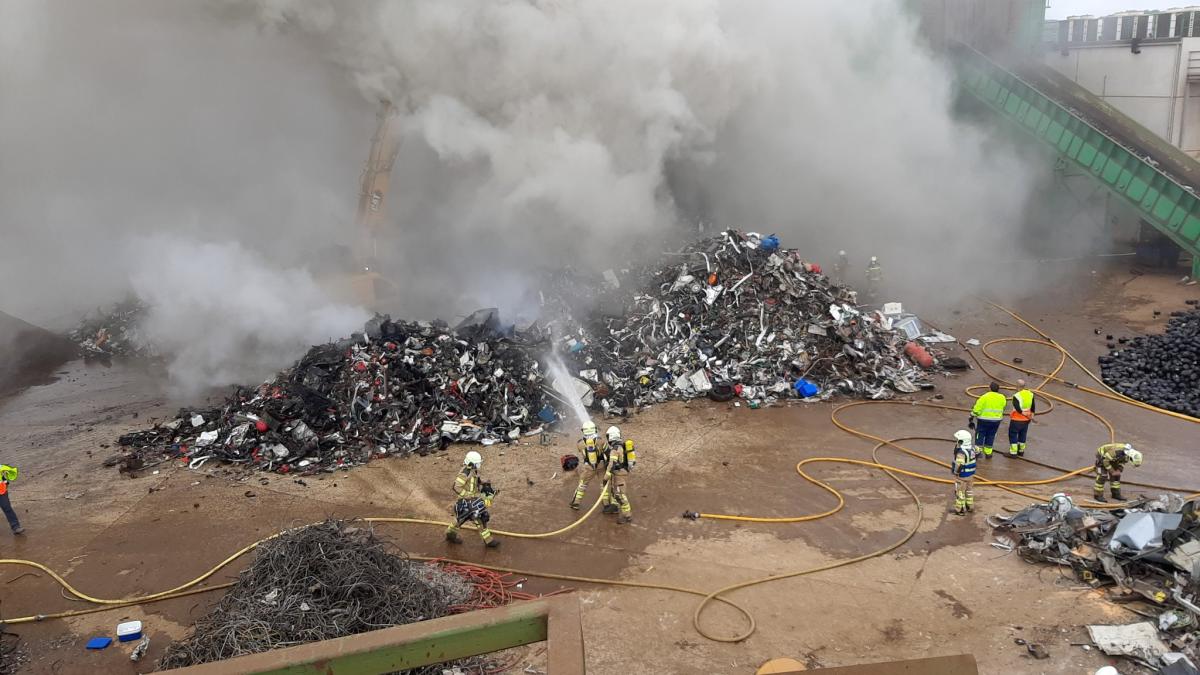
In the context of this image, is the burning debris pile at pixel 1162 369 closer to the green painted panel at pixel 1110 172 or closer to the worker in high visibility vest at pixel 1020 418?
the worker in high visibility vest at pixel 1020 418

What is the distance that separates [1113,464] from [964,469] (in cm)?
177

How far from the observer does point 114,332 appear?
16.8m

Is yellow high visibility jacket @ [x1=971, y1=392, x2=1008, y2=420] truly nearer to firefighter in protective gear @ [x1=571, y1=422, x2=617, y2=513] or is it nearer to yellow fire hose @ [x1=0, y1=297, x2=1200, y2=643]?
yellow fire hose @ [x1=0, y1=297, x2=1200, y2=643]

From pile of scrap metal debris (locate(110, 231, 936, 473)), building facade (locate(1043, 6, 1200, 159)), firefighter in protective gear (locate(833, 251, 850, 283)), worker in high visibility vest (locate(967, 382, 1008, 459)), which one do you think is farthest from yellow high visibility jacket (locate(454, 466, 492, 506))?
building facade (locate(1043, 6, 1200, 159))

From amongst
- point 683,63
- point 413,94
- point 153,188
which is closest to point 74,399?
point 413,94

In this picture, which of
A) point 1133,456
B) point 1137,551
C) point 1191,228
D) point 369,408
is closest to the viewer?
point 1137,551

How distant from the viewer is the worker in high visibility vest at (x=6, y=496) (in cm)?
793

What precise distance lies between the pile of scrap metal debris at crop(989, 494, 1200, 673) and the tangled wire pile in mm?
5451

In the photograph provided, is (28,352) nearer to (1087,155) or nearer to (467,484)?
(467,484)

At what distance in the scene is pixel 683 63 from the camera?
15.7 meters

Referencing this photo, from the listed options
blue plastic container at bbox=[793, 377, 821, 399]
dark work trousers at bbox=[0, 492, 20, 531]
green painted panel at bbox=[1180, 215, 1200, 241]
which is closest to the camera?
dark work trousers at bbox=[0, 492, 20, 531]

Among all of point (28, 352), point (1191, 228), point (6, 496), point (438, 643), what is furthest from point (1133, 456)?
point (28, 352)

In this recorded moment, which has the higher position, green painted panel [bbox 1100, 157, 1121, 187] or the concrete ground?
green painted panel [bbox 1100, 157, 1121, 187]

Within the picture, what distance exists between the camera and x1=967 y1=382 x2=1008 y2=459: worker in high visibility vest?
912 centimetres
